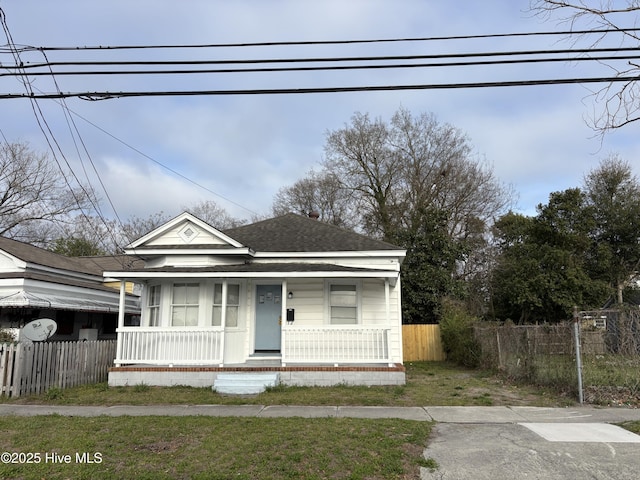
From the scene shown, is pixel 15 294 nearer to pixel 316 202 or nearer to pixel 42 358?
pixel 42 358

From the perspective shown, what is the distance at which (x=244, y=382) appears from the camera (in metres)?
10.5

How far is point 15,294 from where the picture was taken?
13758 millimetres

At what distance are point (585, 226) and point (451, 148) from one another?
10.3m

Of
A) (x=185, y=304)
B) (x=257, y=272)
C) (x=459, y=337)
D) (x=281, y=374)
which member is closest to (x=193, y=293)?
(x=185, y=304)

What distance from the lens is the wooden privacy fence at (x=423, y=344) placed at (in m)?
20.4

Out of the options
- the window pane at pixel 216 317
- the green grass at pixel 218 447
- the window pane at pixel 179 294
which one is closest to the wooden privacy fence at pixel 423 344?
the window pane at pixel 216 317

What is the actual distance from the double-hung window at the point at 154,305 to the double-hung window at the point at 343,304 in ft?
16.3

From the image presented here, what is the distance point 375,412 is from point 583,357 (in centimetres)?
583

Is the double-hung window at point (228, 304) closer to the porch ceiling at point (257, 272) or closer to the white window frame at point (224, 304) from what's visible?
the white window frame at point (224, 304)

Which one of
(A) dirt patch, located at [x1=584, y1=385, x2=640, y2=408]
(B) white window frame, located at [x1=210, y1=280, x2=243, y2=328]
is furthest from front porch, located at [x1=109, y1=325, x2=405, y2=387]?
(A) dirt patch, located at [x1=584, y1=385, x2=640, y2=408]

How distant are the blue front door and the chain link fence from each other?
22.2ft

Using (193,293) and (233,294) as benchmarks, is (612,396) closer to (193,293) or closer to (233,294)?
(233,294)

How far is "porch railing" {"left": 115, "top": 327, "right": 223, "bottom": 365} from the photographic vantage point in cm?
1147

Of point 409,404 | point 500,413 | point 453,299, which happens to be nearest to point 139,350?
point 409,404
